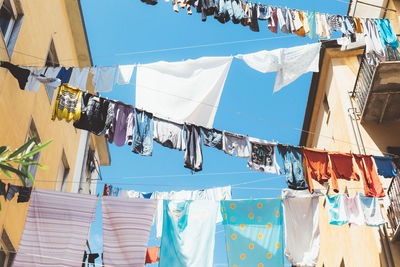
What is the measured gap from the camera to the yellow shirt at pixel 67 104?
8125 millimetres

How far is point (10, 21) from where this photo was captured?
930cm

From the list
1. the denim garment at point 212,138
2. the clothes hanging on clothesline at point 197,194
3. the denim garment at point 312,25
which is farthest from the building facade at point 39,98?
the denim garment at point 312,25

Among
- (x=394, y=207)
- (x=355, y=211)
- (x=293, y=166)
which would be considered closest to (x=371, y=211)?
(x=355, y=211)

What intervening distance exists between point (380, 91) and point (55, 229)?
933 cm

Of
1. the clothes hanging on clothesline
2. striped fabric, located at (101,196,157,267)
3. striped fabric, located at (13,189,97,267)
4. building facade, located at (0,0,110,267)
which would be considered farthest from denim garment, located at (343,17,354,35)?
building facade, located at (0,0,110,267)

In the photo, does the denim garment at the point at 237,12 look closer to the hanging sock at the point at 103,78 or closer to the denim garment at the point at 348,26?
the denim garment at the point at 348,26

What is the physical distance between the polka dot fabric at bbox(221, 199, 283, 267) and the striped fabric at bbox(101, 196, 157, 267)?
6.21 ft

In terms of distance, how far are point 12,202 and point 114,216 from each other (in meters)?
2.80

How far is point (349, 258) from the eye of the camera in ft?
42.4

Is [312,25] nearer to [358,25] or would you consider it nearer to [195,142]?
[358,25]

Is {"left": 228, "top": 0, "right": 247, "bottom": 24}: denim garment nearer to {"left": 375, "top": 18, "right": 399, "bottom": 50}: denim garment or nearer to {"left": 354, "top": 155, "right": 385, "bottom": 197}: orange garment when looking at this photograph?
{"left": 375, "top": 18, "right": 399, "bottom": 50}: denim garment

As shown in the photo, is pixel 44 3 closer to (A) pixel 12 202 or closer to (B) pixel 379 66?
(A) pixel 12 202

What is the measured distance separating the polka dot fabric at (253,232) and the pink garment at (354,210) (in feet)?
6.30

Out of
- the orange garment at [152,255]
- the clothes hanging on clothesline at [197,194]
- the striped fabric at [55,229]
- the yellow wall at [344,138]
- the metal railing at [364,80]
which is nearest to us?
the striped fabric at [55,229]
